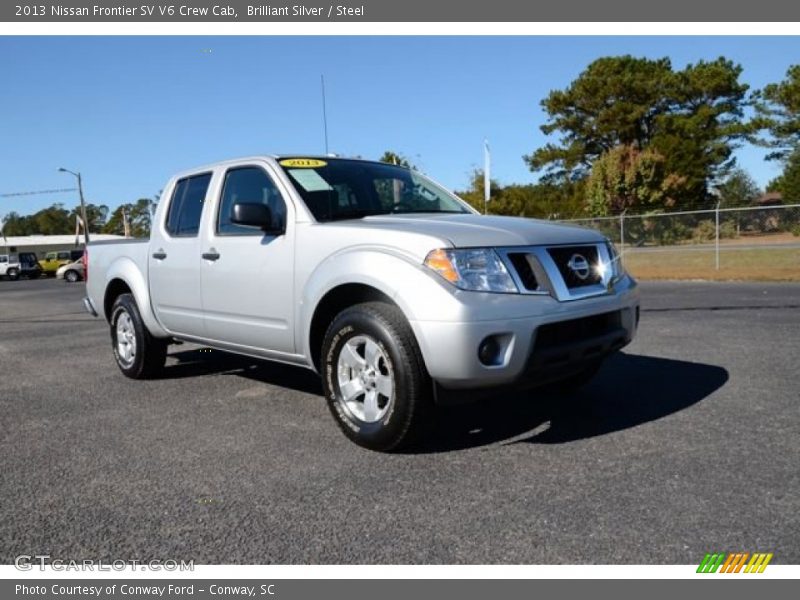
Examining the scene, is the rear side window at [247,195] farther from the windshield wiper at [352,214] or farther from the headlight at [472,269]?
the headlight at [472,269]

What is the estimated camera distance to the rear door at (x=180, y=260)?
5.21 metres

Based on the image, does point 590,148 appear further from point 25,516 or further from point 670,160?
point 25,516

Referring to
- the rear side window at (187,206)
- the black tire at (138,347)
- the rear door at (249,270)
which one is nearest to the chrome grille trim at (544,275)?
the rear door at (249,270)

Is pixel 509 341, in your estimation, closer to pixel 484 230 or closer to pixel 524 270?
pixel 524 270

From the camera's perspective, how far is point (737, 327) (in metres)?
7.95

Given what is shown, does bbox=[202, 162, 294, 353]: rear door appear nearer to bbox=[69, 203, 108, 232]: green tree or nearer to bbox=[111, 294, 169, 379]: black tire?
bbox=[111, 294, 169, 379]: black tire

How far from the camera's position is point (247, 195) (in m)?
4.94

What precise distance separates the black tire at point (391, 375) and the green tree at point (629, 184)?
39295 mm

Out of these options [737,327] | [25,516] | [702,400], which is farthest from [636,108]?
[25,516]

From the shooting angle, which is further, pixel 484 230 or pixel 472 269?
pixel 484 230

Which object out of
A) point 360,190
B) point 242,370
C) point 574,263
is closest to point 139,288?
point 242,370

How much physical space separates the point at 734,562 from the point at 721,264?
19.6 m

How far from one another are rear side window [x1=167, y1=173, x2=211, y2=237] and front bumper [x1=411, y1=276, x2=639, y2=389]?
2646mm

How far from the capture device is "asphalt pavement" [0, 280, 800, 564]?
2709mm
